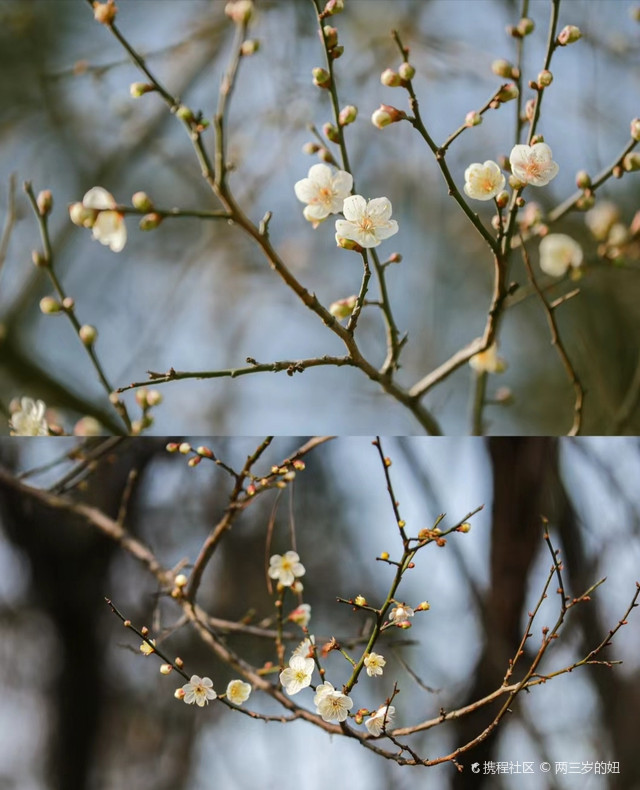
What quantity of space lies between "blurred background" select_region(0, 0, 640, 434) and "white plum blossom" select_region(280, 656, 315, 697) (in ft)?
1.32

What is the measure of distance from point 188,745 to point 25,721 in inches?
→ 5.9

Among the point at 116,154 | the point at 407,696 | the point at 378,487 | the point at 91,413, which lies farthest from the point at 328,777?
the point at 116,154

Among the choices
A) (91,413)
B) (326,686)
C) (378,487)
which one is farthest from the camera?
(91,413)

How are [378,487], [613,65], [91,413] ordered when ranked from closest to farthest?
1. [378,487]
2. [91,413]
3. [613,65]

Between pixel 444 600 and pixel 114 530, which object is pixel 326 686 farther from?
pixel 114 530

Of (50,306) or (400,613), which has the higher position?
(50,306)

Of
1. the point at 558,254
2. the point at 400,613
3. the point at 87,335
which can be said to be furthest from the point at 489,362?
the point at 87,335

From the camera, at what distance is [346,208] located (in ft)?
1.88

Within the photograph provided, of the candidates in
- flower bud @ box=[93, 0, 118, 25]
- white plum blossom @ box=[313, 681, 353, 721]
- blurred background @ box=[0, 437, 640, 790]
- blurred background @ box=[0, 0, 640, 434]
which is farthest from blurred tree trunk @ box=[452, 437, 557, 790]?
flower bud @ box=[93, 0, 118, 25]

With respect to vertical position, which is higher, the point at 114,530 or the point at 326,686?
the point at 114,530

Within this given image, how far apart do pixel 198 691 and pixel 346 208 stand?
1.34 feet

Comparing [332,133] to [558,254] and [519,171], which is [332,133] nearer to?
[519,171]

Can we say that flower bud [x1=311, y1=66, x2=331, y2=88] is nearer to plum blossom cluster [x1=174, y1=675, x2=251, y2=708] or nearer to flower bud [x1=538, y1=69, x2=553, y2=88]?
flower bud [x1=538, y1=69, x2=553, y2=88]

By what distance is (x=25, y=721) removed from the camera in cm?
71
